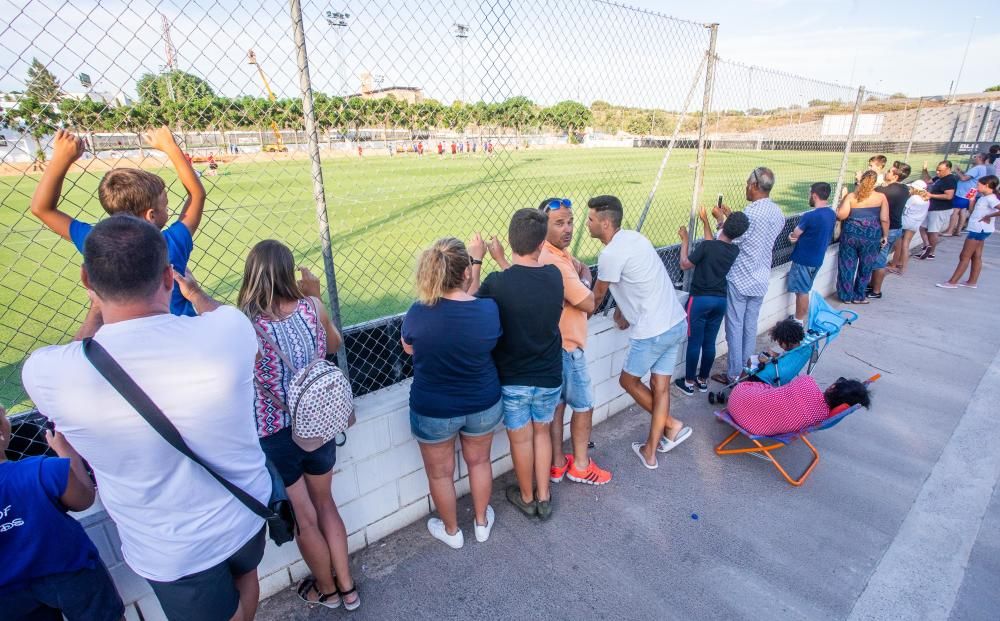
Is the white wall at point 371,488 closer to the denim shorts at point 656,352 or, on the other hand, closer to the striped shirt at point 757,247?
the denim shorts at point 656,352

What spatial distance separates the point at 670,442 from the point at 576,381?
1103mm

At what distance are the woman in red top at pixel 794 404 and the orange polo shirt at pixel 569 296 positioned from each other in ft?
4.47

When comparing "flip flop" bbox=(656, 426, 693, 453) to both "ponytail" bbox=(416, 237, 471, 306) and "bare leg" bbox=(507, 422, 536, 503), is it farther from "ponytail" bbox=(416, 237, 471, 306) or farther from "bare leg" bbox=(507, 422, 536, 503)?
"ponytail" bbox=(416, 237, 471, 306)

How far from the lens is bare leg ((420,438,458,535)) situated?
9.09 feet

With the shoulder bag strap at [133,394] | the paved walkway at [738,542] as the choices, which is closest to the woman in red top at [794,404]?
the paved walkway at [738,542]

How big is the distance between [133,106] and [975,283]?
33.6 feet

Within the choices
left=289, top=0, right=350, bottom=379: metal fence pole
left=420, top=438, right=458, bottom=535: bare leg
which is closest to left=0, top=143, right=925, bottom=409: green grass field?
left=289, top=0, right=350, bottom=379: metal fence pole

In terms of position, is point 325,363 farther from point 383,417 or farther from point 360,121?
point 360,121

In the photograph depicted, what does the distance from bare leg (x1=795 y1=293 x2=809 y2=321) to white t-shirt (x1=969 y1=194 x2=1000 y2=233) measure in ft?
11.0

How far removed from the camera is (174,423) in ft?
4.61

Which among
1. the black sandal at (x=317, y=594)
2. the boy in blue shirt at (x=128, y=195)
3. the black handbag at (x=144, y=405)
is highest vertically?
the boy in blue shirt at (x=128, y=195)

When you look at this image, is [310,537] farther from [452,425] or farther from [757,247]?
[757,247]

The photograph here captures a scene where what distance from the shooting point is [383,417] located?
2.84m

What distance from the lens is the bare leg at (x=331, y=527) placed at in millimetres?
2459
